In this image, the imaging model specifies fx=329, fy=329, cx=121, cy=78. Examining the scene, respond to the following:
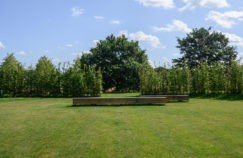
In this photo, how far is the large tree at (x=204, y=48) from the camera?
150 feet

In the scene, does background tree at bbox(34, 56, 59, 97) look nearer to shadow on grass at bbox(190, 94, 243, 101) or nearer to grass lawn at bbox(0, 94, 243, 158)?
shadow on grass at bbox(190, 94, 243, 101)

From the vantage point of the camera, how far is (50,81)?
26484mm

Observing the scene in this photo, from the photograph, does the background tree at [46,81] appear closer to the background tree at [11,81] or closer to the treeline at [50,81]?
the treeline at [50,81]

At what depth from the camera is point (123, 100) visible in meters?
17.0

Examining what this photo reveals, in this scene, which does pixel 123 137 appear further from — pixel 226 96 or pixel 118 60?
pixel 118 60

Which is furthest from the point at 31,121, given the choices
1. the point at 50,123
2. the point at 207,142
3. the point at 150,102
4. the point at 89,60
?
the point at 89,60

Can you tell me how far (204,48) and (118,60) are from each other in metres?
14.1

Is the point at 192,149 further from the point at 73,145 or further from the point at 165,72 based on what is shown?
the point at 165,72

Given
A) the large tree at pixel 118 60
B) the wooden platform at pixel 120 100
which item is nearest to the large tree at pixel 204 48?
the large tree at pixel 118 60

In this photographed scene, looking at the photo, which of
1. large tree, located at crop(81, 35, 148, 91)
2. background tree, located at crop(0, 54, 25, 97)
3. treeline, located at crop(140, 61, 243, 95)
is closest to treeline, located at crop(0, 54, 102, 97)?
background tree, located at crop(0, 54, 25, 97)

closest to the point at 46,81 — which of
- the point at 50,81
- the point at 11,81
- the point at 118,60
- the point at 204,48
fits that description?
the point at 50,81

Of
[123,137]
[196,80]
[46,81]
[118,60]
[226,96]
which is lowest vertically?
[123,137]

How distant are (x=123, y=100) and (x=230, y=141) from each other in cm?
998

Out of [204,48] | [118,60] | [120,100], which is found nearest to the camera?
[120,100]
